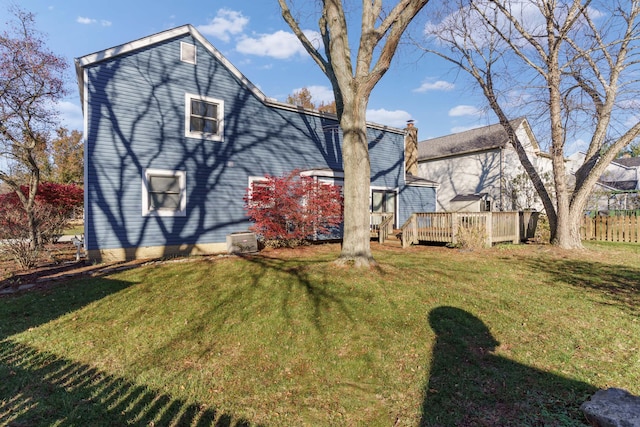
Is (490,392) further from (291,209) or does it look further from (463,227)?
(463,227)

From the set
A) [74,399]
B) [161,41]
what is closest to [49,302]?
[74,399]

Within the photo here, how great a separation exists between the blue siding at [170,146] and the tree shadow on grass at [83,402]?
7.59m

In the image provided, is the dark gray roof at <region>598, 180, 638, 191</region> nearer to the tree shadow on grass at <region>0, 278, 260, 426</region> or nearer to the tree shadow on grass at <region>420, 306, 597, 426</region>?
the tree shadow on grass at <region>420, 306, 597, 426</region>

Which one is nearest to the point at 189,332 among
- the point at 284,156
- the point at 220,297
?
the point at 220,297

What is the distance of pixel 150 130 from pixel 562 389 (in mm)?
12545

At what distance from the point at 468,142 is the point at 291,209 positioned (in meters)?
20.4

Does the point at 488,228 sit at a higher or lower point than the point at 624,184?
lower

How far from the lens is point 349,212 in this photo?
761cm

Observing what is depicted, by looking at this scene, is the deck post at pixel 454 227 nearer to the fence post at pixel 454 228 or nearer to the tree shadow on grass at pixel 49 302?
the fence post at pixel 454 228

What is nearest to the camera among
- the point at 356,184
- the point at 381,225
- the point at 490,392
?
the point at 490,392

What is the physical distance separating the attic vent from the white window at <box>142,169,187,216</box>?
422 cm

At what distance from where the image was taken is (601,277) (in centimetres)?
761

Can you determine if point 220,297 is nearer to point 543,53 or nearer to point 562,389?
point 562,389

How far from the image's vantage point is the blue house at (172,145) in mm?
10539
